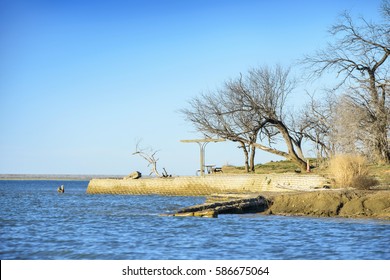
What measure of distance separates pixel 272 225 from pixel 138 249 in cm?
603

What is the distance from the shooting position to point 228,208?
2542cm

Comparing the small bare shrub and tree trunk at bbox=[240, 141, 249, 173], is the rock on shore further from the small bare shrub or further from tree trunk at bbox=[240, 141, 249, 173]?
tree trunk at bbox=[240, 141, 249, 173]

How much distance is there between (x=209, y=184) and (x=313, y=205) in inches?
741

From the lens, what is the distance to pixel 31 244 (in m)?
18.0

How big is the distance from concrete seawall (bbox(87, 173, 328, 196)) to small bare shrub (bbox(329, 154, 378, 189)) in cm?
256

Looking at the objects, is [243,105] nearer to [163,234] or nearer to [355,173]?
[355,173]

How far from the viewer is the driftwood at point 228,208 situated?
24328 millimetres

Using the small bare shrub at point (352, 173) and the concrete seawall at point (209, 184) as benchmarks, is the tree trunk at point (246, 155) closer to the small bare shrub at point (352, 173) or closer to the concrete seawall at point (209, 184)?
the concrete seawall at point (209, 184)

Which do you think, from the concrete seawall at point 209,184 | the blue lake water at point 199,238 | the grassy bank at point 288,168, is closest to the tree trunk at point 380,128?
the grassy bank at point 288,168

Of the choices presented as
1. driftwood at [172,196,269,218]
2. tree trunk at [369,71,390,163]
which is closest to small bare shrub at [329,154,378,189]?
driftwood at [172,196,269,218]

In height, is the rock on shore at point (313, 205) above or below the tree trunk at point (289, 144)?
below

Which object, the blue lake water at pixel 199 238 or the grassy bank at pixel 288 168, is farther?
the grassy bank at pixel 288 168

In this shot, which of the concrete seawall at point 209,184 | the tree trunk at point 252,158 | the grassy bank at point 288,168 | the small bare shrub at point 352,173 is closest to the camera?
the small bare shrub at point 352,173

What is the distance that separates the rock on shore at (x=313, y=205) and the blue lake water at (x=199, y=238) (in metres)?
0.84
